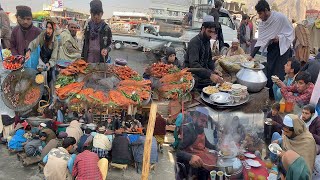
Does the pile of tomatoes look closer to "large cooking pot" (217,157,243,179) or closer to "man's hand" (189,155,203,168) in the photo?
"man's hand" (189,155,203,168)

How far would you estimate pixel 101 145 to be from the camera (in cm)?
457

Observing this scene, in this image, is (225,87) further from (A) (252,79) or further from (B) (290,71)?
(B) (290,71)

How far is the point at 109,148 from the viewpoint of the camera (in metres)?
4.66

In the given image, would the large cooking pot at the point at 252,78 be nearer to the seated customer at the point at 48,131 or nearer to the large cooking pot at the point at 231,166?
the large cooking pot at the point at 231,166

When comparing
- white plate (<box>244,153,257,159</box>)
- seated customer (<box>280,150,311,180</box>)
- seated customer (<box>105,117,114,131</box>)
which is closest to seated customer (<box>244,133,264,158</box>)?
white plate (<box>244,153,257,159</box>)

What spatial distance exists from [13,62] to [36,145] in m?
1.55

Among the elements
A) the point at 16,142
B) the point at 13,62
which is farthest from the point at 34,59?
the point at 16,142

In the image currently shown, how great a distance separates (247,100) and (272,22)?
1.97 m

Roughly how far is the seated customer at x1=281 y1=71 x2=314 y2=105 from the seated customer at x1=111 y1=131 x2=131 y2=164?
8.41 ft

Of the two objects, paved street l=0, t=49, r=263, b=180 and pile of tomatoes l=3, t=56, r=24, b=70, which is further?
pile of tomatoes l=3, t=56, r=24, b=70

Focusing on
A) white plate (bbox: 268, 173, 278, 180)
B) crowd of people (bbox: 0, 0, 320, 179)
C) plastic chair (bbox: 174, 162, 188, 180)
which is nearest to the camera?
crowd of people (bbox: 0, 0, 320, 179)

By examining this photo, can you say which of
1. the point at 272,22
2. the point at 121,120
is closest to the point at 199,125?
the point at 121,120

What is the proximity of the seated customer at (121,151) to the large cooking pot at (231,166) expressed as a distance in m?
1.20

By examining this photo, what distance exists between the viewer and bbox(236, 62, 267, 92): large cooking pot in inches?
206
